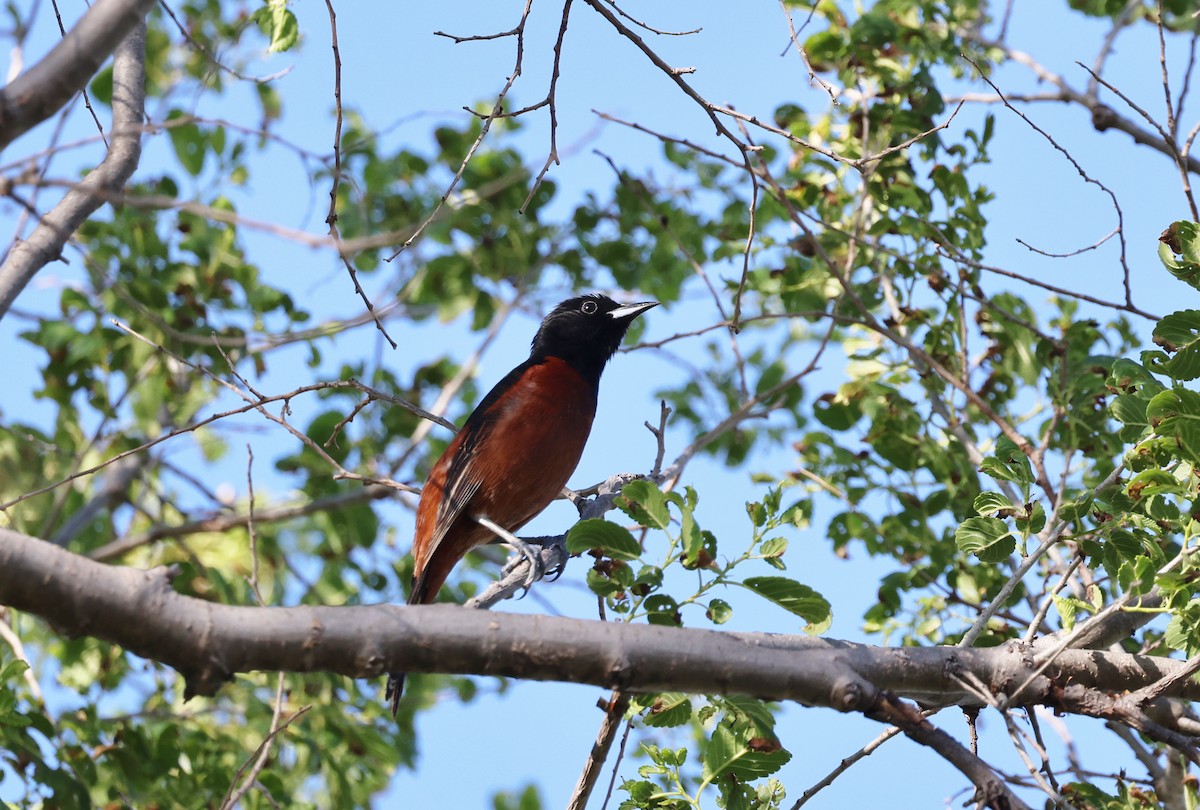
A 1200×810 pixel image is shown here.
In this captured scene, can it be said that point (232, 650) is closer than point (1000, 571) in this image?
Yes

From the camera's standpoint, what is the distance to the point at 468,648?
2275 millimetres

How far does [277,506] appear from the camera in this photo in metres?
7.55

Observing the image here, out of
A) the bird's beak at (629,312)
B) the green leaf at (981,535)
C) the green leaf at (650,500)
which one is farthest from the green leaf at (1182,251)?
the bird's beak at (629,312)

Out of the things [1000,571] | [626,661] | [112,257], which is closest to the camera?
[626,661]

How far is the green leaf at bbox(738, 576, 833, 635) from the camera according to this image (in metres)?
2.69

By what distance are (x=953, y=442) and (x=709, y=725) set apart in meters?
2.08

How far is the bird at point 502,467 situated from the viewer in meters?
5.50

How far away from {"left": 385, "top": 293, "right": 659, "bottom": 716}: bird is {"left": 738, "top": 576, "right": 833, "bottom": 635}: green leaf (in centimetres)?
276

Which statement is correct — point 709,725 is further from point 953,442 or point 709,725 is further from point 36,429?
point 36,429

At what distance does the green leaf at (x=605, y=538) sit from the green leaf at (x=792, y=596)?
0.27 m

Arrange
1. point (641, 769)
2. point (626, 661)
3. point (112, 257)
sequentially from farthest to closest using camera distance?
point (112, 257) → point (641, 769) → point (626, 661)

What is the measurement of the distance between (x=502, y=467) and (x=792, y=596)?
2915 mm

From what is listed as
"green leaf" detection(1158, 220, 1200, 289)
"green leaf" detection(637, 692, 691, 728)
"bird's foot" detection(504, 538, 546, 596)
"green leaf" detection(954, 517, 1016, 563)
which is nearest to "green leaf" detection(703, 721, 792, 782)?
"green leaf" detection(637, 692, 691, 728)

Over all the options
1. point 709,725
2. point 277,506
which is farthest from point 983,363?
point 277,506
